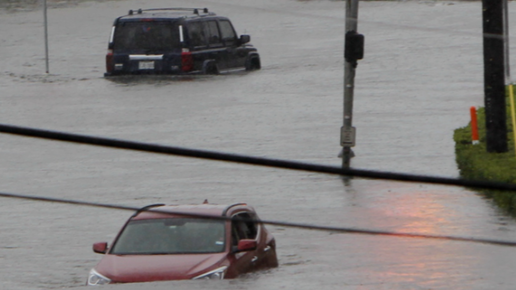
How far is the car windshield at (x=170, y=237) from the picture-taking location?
9531mm

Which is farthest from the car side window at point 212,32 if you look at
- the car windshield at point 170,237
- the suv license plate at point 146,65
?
the car windshield at point 170,237

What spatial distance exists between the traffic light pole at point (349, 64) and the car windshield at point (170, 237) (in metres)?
5.66

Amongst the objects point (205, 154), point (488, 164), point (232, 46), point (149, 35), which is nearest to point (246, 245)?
point (488, 164)

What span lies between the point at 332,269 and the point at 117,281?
2.60 metres

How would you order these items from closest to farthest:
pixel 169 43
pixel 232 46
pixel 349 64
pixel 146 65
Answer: pixel 349 64 → pixel 169 43 → pixel 146 65 → pixel 232 46

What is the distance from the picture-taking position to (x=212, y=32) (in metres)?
26.1

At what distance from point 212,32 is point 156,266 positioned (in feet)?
57.1

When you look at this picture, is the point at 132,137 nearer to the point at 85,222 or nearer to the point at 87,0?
the point at 85,222

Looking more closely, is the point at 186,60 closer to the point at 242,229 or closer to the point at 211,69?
the point at 211,69

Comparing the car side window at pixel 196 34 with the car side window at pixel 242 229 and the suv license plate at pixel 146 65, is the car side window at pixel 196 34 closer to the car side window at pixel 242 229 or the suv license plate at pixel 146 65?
the suv license plate at pixel 146 65

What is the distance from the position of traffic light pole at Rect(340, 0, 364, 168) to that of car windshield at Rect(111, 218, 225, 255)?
5.66 metres

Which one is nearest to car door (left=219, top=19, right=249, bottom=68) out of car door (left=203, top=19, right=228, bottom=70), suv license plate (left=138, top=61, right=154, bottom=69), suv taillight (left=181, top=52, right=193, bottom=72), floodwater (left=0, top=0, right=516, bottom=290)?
car door (left=203, top=19, right=228, bottom=70)

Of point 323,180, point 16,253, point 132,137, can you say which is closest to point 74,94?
point 132,137

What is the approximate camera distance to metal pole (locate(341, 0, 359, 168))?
15259mm
